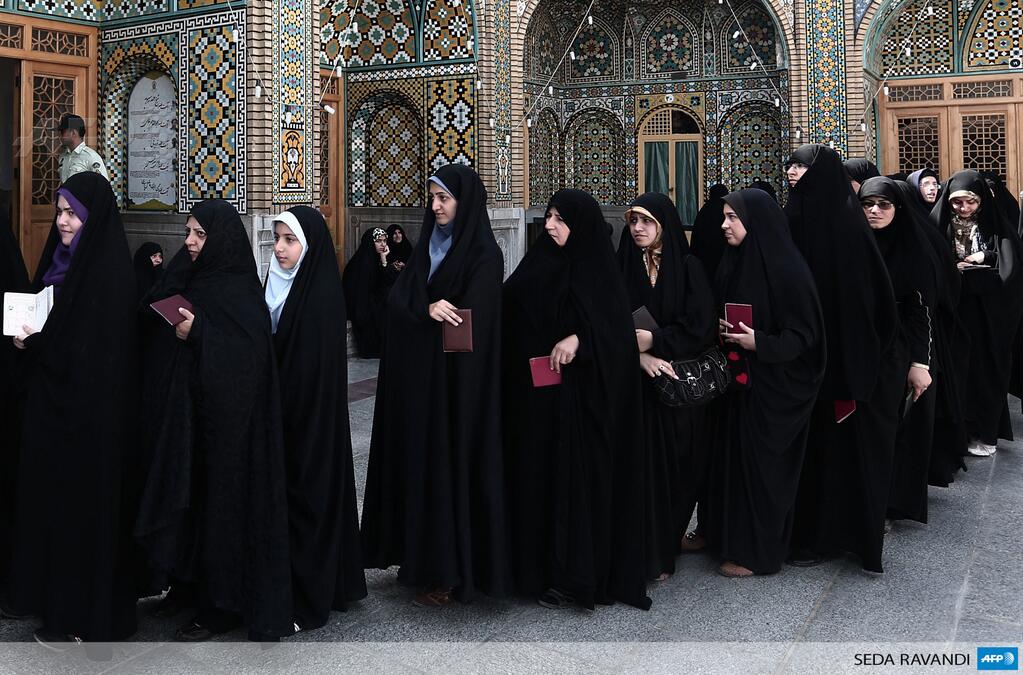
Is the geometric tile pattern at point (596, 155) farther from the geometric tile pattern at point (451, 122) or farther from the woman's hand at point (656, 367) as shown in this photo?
the woman's hand at point (656, 367)

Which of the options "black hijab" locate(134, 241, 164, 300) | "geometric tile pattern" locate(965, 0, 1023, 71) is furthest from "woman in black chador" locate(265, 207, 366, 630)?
"geometric tile pattern" locate(965, 0, 1023, 71)

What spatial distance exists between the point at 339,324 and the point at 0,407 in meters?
1.06

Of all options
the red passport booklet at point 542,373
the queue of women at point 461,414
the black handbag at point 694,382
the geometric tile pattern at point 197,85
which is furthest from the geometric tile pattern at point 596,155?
the red passport booklet at point 542,373

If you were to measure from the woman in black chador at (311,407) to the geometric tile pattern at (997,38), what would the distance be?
30.1ft

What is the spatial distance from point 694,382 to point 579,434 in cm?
45

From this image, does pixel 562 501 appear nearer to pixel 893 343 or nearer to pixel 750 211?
pixel 750 211

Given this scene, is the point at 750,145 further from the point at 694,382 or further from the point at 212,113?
the point at 694,382

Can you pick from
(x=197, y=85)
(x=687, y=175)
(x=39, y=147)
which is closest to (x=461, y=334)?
(x=197, y=85)

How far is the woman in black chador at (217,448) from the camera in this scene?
2.43m

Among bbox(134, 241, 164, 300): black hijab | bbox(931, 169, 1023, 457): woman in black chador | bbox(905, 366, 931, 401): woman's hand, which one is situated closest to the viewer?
bbox(905, 366, 931, 401): woman's hand

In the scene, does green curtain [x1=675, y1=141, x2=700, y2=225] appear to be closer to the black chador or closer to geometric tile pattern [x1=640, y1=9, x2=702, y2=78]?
geometric tile pattern [x1=640, y1=9, x2=702, y2=78]

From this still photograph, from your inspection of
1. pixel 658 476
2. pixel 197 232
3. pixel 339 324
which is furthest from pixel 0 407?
pixel 658 476

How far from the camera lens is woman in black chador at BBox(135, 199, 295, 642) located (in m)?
2.43

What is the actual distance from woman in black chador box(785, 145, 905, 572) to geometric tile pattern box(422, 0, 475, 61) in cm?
634
